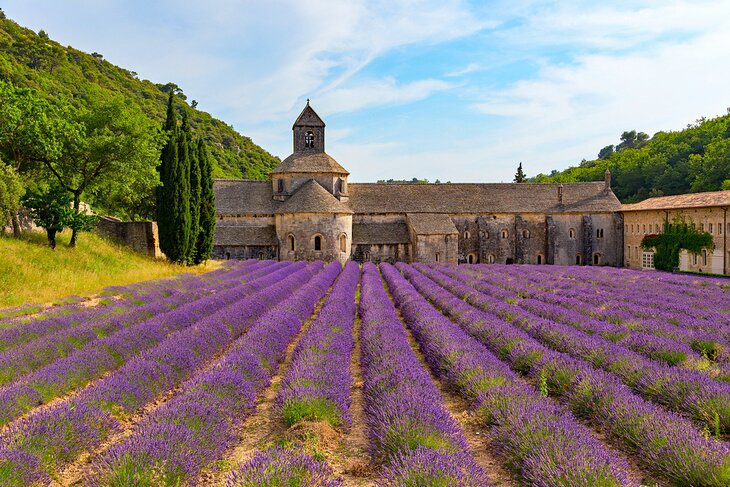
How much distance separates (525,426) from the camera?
435 centimetres

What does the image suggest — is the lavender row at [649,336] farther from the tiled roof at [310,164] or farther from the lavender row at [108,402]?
the tiled roof at [310,164]

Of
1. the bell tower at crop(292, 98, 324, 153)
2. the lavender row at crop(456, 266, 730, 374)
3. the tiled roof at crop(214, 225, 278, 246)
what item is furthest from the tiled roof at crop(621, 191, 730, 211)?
the tiled roof at crop(214, 225, 278, 246)

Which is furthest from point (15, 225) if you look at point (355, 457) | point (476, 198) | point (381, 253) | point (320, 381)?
point (476, 198)

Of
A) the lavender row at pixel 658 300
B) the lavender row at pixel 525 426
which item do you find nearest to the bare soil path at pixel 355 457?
the lavender row at pixel 525 426

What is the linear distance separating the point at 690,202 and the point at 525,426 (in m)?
35.7

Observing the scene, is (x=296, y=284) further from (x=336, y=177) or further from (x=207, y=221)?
(x=336, y=177)

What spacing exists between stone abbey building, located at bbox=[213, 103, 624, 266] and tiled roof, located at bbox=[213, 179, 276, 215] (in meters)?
0.08

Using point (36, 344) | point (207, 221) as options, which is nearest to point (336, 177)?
point (207, 221)

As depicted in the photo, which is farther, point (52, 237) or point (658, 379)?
point (52, 237)

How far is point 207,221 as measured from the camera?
26875 mm

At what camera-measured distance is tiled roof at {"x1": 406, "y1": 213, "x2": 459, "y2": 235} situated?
34.7 meters

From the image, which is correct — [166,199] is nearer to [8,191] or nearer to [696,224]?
[8,191]

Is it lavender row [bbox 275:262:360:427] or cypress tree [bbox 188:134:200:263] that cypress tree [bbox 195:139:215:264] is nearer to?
cypress tree [bbox 188:134:200:263]

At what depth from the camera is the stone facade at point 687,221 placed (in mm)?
29875
